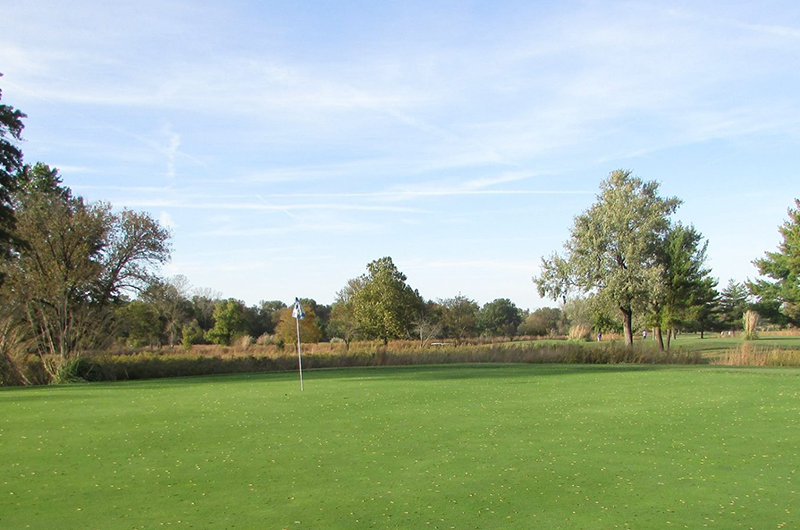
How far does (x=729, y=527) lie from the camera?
241 inches

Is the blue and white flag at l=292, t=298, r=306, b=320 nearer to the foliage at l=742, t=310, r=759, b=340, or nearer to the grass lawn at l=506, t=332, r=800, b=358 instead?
the grass lawn at l=506, t=332, r=800, b=358

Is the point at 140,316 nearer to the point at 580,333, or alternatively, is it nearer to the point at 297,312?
the point at 297,312

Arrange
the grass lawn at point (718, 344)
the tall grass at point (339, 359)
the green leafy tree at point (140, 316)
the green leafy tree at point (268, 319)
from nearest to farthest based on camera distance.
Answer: the tall grass at point (339, 359)
the green leafy tree at point (140, 316)
the grass lawn at point (718, 344)
the green leafy tree at point (268, 319)

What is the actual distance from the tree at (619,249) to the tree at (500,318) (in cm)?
4689

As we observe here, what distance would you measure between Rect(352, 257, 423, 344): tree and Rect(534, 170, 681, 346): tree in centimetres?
1322

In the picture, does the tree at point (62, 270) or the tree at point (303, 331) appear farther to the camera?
the tree at point (303, 331)

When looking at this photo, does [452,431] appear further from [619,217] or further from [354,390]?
[619,217]

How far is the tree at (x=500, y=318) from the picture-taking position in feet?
336

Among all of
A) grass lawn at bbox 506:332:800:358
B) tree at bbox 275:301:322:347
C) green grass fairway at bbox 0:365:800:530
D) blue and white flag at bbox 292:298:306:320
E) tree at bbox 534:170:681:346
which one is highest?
tree at bbox 534:170:681:346

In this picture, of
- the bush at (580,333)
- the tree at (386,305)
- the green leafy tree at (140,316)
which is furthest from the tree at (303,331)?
the bush at (580,333)

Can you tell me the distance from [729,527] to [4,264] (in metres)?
34.1

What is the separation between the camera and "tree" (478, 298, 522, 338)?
102 m

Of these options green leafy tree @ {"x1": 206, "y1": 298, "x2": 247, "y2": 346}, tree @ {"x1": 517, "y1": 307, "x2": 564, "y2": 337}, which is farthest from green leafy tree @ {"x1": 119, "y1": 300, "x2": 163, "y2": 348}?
tree @ {"x1": 517, "y1": 307, "x2": 564, "y2": 337}

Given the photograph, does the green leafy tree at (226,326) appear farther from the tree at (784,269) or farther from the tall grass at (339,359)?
the tree at (784,269)
